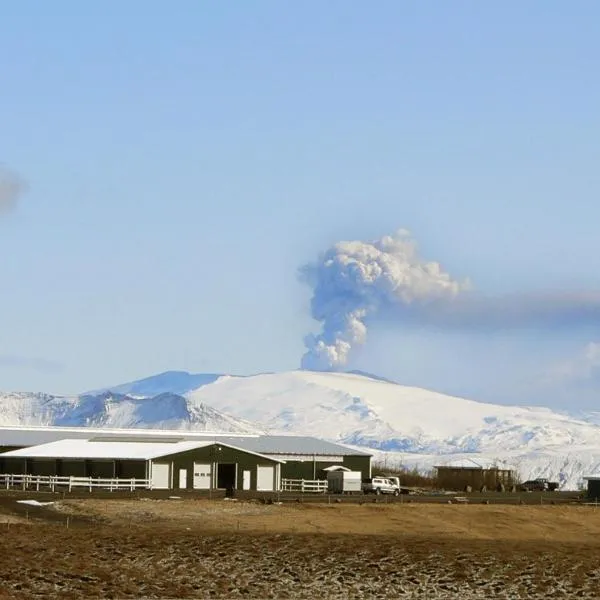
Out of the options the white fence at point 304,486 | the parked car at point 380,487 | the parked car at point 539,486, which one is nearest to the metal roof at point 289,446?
the white fence at point 304,486

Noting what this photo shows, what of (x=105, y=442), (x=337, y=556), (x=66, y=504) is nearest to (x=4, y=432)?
→ (x=105, y=442)

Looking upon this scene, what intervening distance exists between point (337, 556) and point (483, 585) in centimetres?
579

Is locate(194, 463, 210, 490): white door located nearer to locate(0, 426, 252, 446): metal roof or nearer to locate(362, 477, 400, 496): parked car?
locate(362, 477, 400, 496): parked car

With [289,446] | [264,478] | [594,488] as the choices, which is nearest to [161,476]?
[264,478]

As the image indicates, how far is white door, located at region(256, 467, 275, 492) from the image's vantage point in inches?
4459

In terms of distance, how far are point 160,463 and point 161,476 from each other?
3.03ft

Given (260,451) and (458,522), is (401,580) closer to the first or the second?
(458,522)

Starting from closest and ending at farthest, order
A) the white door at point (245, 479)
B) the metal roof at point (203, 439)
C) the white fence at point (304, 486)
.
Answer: the white door at point (245, 479) → the white fence at point (304, 486) → the metal roof at point (203, 439)

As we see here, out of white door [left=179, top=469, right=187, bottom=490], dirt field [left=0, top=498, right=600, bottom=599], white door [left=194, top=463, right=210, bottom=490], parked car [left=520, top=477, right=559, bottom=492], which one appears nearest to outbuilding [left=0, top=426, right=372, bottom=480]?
white door [left=194, top=463, right=210, bottom=490]

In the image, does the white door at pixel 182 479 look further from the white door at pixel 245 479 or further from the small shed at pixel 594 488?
the small shed at pixel 594 488

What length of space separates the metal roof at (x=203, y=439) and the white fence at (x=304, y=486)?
215 inches

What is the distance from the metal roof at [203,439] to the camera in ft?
419

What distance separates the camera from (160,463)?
4230 inches

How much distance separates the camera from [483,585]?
51.9 meters
